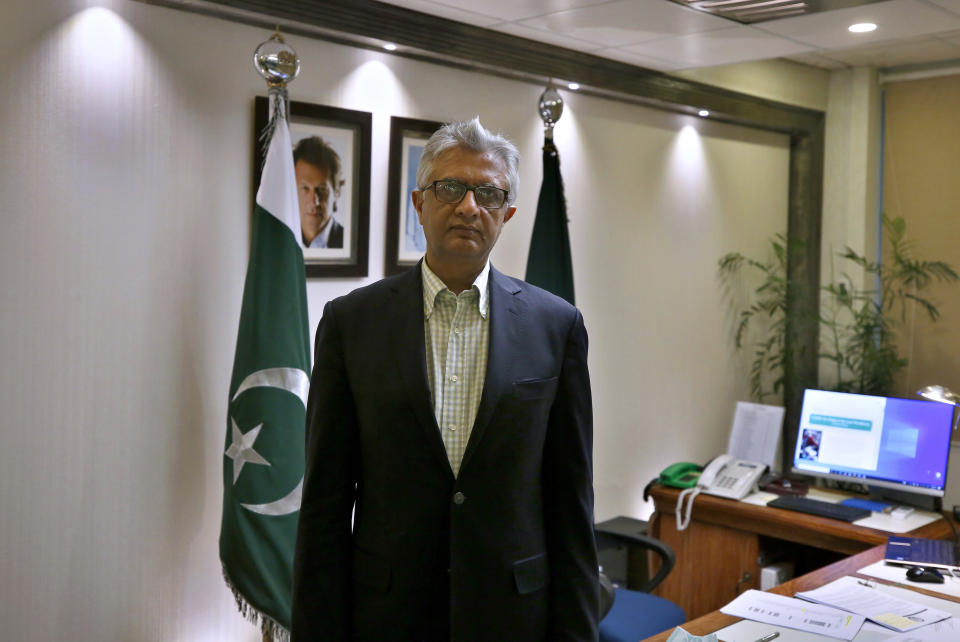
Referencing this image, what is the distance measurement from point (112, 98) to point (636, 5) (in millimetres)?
1733

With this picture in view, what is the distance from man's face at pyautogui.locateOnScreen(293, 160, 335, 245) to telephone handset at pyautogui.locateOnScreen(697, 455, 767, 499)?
1.95 metres

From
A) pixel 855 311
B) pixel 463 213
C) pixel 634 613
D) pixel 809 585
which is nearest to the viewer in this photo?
pixel 463 213

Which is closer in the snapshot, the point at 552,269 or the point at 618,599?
the point at 618,599

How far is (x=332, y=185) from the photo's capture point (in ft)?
11.3

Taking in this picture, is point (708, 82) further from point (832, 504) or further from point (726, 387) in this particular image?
point (832, 504)

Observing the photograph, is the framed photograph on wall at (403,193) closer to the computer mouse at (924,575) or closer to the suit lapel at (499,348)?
the suit lapel at (499,348)

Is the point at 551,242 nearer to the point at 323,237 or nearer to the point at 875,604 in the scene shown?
the point at 323,237

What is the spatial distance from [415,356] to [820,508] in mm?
2524

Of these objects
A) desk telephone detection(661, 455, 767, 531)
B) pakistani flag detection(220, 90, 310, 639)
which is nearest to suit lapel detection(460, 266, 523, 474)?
pakistani flag detection(220, 90, 310, 639)

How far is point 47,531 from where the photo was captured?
111 inches

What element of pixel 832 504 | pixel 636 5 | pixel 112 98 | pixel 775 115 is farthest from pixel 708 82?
pixel 112 98

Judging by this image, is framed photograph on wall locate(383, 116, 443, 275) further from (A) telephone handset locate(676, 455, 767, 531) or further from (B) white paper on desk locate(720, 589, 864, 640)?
(B) white paper on desk locate(720, 589, 864, 640)

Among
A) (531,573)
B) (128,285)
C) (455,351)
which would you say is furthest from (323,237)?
(531,573)

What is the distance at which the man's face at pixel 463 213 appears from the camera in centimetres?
181
